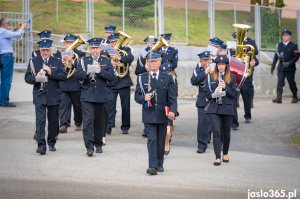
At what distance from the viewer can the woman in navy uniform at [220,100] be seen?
53.0 ft

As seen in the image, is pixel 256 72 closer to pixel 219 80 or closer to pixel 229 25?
pixel 229 25

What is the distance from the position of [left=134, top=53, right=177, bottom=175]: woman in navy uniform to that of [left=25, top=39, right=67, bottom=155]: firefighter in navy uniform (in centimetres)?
225

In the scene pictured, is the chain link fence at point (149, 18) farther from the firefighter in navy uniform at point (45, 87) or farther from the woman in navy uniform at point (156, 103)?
the woman in navy uniform at point (156, 103)

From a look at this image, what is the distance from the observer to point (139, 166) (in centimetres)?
A: 1574

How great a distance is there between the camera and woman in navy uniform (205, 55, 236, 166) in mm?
16141

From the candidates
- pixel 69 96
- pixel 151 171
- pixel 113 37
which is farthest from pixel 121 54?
pixel 151 171

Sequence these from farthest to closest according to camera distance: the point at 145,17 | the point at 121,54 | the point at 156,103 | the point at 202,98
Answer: the point at 145,17, the point at 121,54, the point at 202,98, the point at 156,103

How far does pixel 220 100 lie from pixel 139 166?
184cm

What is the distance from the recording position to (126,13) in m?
28.1

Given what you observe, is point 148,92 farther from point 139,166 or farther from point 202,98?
point 202,98

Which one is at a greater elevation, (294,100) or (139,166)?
(294,100)

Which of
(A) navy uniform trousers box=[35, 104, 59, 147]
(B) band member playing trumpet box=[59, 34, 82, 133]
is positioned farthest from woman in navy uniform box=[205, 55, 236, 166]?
(B) band member playing trumpet box=[59, 34, 82, 133]

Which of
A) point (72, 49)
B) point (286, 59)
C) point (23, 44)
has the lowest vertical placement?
point (286, 59)

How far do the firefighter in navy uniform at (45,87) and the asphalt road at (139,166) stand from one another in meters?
0.37
